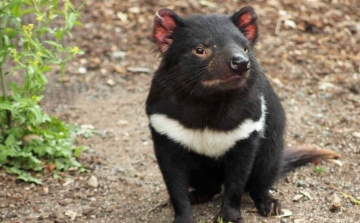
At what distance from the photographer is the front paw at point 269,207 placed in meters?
4.18

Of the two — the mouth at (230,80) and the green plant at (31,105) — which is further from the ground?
the mouth at (230,80)

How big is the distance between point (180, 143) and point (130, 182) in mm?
1093

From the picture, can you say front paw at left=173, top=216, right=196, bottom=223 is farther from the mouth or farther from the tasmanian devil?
the mouth

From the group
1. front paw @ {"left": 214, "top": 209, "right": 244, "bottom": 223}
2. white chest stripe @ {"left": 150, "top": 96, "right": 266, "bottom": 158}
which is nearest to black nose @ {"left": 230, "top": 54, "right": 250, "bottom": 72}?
white chest stripe @ {"left": 150, "top": 96, "right": 266, "bottom": 158}

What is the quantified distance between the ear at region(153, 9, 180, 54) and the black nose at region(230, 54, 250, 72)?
1.68ft

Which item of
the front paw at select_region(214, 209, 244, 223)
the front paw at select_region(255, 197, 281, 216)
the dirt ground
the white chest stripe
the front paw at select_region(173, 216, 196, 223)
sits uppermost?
the white chest stripe

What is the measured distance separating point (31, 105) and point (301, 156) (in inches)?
76.8

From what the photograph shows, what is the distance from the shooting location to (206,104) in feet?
12.1

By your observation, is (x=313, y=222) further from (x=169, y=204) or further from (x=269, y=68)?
(x=269, y=68)

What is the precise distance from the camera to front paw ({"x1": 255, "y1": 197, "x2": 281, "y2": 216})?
164 inches

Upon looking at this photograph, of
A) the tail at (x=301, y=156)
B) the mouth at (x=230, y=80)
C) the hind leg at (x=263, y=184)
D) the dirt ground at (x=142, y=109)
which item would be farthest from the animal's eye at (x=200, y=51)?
the tail at (x=301, y=156)

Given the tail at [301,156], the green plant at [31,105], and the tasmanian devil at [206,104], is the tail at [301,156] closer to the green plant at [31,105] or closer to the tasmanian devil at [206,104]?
the tasmanian devil at [206,104]

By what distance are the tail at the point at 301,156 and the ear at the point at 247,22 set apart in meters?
1.12


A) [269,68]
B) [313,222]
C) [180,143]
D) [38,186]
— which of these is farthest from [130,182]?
[269,68]
